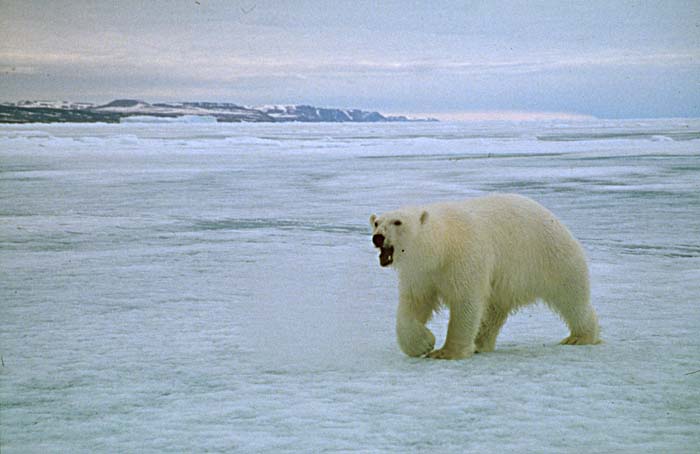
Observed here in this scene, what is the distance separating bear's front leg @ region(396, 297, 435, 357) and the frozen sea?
0.10 m

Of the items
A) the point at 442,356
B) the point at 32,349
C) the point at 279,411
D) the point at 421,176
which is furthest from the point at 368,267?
→ the point at 421,176

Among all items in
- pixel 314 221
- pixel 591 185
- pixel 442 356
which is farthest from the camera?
pixel 591 185

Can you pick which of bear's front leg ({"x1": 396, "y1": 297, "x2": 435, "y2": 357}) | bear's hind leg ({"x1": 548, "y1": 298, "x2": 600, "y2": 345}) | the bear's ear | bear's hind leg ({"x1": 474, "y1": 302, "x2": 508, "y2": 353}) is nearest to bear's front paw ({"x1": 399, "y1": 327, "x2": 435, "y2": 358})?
bear's front leg ({"x1": 396, "y1": 297, "x2": 435, "y2": 357})

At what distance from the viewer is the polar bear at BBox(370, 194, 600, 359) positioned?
413 cm

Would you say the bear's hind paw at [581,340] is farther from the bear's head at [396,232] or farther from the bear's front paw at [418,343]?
the bear's head at [396,232]

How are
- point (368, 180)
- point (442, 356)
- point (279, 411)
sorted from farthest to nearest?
point (368, 180) → point (442, 356) → point (279, 411)

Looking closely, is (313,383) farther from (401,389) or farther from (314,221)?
(314,221)

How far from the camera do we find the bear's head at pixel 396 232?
4.05 meters

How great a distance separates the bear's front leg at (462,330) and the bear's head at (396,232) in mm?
473

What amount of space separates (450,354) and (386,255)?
2.28ft

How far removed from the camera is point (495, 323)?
457 centimetres

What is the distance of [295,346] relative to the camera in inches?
179

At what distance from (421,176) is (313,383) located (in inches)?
543

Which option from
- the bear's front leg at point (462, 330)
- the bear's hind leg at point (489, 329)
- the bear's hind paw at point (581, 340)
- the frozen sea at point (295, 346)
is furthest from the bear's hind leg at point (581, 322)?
the bear's front leg at point (462, 330)
